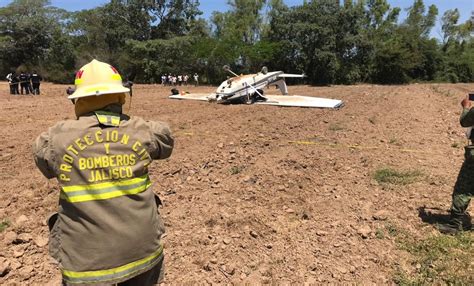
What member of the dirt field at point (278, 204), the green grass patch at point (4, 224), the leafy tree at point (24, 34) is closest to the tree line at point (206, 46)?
the leafy tree at point (24, 34)

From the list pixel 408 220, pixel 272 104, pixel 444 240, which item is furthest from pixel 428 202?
pixel 272 104

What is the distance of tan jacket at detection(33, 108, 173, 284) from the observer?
2061 mm

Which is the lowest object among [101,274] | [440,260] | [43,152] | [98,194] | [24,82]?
[440,260]

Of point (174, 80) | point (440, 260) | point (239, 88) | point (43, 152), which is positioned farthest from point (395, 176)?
point (174, 80)

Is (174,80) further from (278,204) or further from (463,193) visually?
(463,193)

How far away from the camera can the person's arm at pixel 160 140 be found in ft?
7.47

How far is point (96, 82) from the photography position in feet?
6.97

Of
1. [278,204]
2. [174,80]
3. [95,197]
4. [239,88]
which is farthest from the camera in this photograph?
[174,80]

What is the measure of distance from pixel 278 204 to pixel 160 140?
3.47m

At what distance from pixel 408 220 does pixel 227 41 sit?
41060 mm

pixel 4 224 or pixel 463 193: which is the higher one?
pixel 463 193

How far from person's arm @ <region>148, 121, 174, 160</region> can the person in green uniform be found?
143 inches

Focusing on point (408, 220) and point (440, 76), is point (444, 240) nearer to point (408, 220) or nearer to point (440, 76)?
point (408, 220)

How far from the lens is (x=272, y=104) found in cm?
1650
